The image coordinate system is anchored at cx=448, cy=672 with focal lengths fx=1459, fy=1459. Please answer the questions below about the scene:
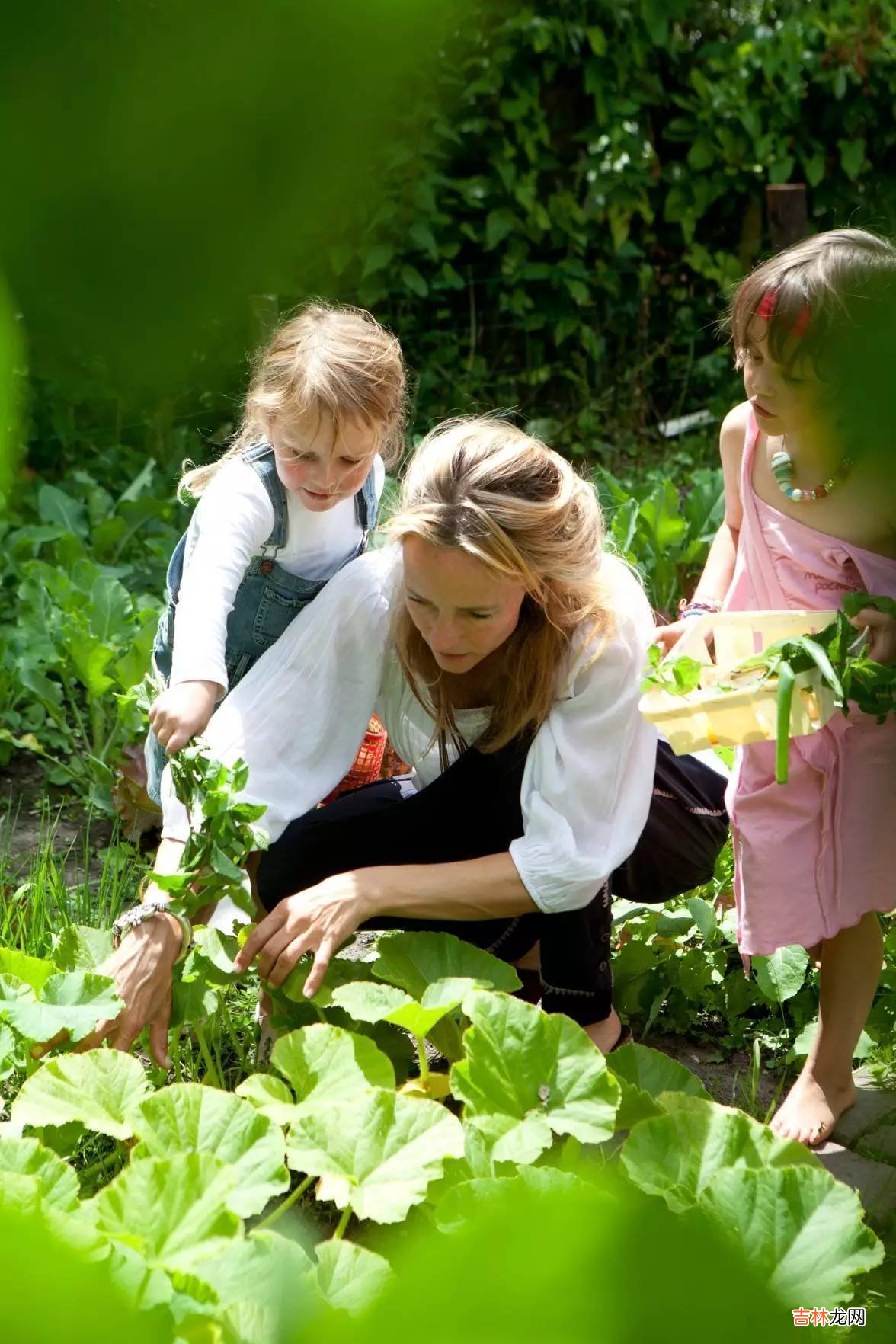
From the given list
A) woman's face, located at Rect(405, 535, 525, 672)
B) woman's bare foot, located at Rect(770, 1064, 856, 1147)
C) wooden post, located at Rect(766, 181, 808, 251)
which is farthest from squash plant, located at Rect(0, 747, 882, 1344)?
wooden post, located at Rect(766, 181, 808, 251)

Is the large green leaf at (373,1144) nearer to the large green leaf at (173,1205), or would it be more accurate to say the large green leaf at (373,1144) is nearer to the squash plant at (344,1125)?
the squash plant at (344,1125)

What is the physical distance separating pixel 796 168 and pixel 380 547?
3257mm

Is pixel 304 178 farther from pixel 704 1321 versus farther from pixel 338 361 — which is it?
pixel 338 361

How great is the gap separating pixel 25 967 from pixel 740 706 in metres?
0.93

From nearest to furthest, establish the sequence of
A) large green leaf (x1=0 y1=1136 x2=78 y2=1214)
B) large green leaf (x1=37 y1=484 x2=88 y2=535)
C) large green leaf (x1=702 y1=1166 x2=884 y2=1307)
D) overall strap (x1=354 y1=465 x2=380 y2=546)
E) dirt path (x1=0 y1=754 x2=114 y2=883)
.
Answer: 1. large green leaf (x1=702 y1=1166 x2=884 y2=1307)
2. large green leaf (x1=0 y1=1136 x2=78 y2=1214)
3. overall strap (x1=354 y1=465 x2=380 y2=546)
4. dirt path (x1=0 y1=754 x2=114 y2=883)
5. large green leaf (x1=37 y1=484 x2=88 y2=535)

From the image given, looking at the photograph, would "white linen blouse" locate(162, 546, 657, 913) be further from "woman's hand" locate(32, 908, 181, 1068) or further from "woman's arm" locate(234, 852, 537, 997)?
"woman's hand" locate(32, 908, 181, 1068)

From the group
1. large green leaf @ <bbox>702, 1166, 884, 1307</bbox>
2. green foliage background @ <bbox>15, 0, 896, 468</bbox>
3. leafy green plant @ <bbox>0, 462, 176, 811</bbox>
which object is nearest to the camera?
green foliage background @ <bbox>15, 0, 896, 468</bbox>

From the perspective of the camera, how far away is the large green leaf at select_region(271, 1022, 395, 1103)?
5.48 ft

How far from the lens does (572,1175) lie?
47cm

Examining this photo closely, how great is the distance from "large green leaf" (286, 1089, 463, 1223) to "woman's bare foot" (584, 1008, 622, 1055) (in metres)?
0.49

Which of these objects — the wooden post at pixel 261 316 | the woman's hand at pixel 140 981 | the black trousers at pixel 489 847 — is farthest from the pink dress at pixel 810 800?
the wooden post at pixel 261 316

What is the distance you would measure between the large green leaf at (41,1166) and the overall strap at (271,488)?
105cm

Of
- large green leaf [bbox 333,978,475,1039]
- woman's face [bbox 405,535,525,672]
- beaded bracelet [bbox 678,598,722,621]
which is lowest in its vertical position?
large green leaf [bbox 333,978,475,1039]

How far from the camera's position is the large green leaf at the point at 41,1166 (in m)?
1.40
